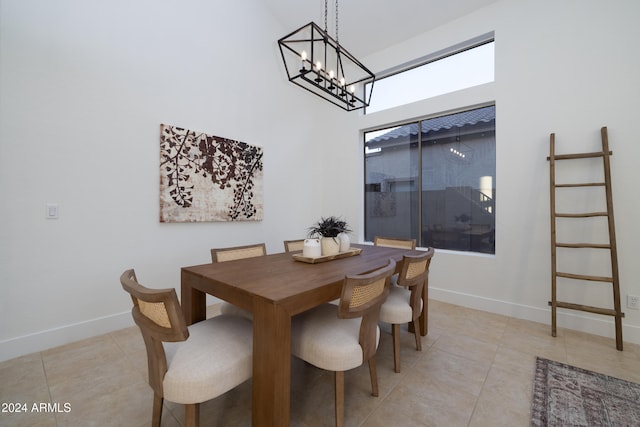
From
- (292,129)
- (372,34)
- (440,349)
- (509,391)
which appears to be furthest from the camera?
(292,129)

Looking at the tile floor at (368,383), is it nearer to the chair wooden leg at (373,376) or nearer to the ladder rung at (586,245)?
the chair wooden leg at (373,376)

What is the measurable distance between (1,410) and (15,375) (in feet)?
1.30

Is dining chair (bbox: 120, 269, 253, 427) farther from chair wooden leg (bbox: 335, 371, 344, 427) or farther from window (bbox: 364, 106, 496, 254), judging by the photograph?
window (bbox: 364, 106, 496, 254)

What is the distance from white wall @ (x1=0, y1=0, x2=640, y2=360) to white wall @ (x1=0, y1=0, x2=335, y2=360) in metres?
0.01

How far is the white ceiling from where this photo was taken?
120 inches

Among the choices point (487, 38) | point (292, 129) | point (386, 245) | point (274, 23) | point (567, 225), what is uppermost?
point (274, 23)

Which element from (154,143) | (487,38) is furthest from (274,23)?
(487,38)

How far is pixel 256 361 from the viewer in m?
1.13

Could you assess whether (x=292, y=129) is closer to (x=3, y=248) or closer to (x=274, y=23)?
(x=274, y=23)

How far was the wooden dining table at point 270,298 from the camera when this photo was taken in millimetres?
1078

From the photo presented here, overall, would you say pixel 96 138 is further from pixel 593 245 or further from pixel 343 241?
pixel 593 245

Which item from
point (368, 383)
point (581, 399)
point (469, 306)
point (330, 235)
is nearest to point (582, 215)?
point (469, 306)

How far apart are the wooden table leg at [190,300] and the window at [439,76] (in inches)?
137

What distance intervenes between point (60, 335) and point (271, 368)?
2205 millimetres
